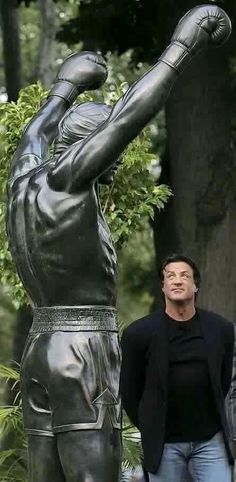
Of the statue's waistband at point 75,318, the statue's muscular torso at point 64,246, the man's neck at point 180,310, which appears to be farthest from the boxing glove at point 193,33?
the man's neck at point 180,310

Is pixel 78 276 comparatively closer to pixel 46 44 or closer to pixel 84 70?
pixel 84 70

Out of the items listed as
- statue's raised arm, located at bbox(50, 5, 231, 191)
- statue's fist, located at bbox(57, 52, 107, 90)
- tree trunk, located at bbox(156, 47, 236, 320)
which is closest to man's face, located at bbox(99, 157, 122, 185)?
statue's raised arm, located at bbox(50, 5, 231, 191)

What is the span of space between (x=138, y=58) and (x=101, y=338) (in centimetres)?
985

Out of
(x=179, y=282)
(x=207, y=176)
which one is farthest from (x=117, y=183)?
(x=179, y=282)

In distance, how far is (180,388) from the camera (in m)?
6.25

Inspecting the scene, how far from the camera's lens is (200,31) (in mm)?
4797

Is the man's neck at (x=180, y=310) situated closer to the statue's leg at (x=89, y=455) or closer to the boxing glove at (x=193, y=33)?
the statue's leg at (x=89, y=455)

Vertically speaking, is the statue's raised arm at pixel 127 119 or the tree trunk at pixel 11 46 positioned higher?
the tree trunk at pixel 11 46

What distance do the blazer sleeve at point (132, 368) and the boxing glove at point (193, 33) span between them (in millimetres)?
1936

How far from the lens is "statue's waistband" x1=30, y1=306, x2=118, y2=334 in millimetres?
4773

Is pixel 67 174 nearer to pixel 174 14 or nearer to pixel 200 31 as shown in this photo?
pixel 200 31

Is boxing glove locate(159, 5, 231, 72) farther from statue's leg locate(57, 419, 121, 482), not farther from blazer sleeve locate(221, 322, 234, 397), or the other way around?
blazer sleeve locate(221, 322, 234, 397)

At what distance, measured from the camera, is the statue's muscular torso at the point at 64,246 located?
4734 millimetres

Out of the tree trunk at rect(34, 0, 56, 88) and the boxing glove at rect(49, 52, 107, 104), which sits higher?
the tree trunk at rect(34, 0, 56, 88)
